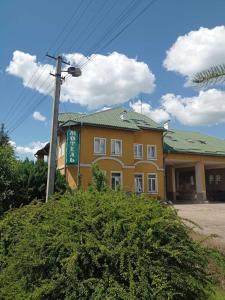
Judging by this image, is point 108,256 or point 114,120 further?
point 114,120

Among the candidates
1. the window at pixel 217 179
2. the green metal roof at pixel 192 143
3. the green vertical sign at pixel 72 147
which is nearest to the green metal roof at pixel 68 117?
the green vertical sign at pixel 72 147

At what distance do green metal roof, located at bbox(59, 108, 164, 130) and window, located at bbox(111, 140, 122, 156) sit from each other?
1.38m

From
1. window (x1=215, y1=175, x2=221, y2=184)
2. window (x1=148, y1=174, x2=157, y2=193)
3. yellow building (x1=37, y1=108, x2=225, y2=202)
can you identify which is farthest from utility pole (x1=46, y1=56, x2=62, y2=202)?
window (x1=215, y1=175, x2=221, y2=184)

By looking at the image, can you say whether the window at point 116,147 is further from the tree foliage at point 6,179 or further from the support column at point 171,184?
the tree foliage at point 6,179

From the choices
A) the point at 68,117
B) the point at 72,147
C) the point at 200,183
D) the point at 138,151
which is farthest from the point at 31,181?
the point at 200,183

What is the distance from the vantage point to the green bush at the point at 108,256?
319cm

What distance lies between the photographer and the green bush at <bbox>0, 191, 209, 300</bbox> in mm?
3188

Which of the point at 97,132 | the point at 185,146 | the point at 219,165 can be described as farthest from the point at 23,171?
the point at 219,165

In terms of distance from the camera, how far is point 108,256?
332 cm

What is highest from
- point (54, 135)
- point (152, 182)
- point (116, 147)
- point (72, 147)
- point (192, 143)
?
point (192, 143)

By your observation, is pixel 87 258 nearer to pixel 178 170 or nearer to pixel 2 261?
pixel 2 261

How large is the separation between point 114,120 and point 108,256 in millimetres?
27491

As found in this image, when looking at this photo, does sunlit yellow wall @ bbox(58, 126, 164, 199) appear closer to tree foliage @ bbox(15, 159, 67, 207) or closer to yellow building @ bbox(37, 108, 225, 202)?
yellow building @ bbox(37, 108, 225, 202)

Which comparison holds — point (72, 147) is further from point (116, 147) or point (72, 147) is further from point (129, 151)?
point (129, 151)
